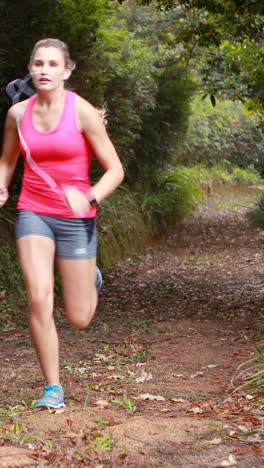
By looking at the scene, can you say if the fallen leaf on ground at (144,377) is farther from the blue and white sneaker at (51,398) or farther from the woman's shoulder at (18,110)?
the woman's shoulder at (18,110)

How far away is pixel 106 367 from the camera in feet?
19.8

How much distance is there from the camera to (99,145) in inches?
167

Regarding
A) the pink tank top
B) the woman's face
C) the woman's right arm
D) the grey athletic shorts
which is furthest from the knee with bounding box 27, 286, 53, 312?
the woman's face

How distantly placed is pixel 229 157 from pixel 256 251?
40.1 feet

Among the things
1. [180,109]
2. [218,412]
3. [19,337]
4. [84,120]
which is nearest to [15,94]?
[84,120]

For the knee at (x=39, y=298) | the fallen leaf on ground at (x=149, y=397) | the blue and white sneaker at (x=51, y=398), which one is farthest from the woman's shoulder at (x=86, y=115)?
the fallen leaf on ground at (x=149, y=397)

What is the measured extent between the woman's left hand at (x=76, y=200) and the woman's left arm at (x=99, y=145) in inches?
3.0

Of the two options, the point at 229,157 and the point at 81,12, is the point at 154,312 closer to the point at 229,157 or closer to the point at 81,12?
the point at 81,12

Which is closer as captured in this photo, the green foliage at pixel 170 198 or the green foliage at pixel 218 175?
the green foliage at pixel 170 198

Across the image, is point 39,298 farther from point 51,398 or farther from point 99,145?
point 99,145

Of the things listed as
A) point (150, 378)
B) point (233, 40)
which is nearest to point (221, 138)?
point (233, 40)

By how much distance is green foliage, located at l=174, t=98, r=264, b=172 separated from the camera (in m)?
23.2

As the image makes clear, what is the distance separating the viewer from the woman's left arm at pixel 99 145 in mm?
4166

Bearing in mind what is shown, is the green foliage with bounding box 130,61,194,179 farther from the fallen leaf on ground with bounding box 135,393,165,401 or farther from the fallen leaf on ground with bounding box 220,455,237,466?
the fallen leaf on ground with bounding box 220,455,237,466
